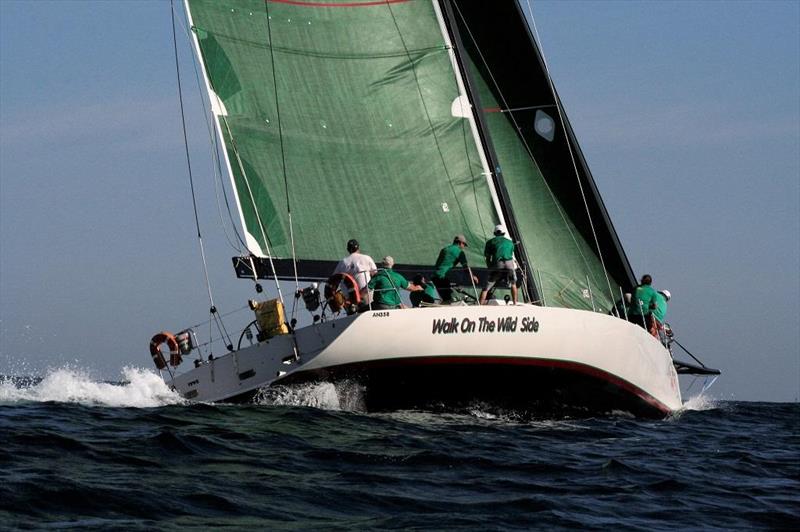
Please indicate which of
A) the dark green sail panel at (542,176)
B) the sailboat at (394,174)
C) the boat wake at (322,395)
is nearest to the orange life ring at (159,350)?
the sailboat at (394,174)

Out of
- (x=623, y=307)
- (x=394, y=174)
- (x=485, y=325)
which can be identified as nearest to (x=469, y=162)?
(x=394, y=174)

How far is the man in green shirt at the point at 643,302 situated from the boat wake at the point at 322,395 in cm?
567

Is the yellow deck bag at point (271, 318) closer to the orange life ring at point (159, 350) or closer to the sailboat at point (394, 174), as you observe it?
the sailboat at point (394, 174)

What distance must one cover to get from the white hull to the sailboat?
52mm

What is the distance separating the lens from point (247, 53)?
1741 cm

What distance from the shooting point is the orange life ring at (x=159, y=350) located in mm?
16812

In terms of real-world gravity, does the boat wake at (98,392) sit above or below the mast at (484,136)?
below

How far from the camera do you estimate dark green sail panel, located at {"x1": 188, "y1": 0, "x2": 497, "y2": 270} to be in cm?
1714

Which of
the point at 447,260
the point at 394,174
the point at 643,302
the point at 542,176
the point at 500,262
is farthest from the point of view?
the point at 542,176

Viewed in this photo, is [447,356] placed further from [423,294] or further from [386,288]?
[423,294]

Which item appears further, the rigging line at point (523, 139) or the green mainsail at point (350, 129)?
the rigging line at point (523, 139)

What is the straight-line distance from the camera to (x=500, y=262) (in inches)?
629

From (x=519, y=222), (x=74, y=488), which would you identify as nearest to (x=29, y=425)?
(x=74, y=488)

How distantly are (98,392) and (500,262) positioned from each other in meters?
5.46
